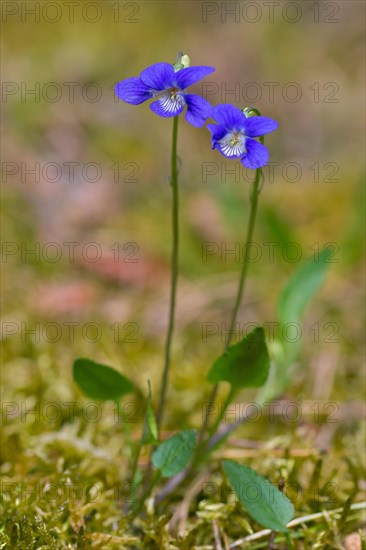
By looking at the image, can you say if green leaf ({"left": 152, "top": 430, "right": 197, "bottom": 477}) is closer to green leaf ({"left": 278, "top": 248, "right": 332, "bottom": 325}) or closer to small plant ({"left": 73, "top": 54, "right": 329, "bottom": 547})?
small plant ({"left": 73, "top": 54, "right": 329, "bottom": 547})

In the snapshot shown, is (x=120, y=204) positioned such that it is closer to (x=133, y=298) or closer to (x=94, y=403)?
(x=133, y=298)

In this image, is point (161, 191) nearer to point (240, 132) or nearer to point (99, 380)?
point (99, 380)

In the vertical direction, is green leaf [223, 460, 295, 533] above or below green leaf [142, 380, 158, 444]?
below

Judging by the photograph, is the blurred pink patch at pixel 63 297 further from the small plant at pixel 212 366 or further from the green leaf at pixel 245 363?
the green leaf at pixel 245 363

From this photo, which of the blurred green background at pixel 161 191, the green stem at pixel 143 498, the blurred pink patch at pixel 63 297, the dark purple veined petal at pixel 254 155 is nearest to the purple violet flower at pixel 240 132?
the dark purple veined petal at pixel 254 155

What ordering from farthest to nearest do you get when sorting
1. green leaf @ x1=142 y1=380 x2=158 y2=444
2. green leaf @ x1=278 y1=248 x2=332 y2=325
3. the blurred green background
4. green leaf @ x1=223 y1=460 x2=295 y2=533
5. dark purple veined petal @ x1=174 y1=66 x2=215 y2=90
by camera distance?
1. the blurred green background
2. green leaf @ x1=278 y1=248 x2=332 y2=325
3. green leaf @ x1=142 y1=380 x2=158 y2=444
4. green leaf @ x1=223 y1=460 x2=295 y2=533
5. dark purple veined petal @ x1=174 y1=66 x2=215 y2=90

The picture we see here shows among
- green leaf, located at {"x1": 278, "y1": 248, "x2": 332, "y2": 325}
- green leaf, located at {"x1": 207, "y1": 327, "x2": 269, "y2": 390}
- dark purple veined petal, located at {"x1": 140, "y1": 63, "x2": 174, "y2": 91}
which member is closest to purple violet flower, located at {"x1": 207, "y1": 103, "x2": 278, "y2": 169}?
dark purple veined petal, located at {"x1": 140, "y1": 63, "x2": 174, "y2": 91}

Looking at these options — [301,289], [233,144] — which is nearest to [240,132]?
[233,144]

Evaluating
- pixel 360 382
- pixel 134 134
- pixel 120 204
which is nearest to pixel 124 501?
pixel 360 382
